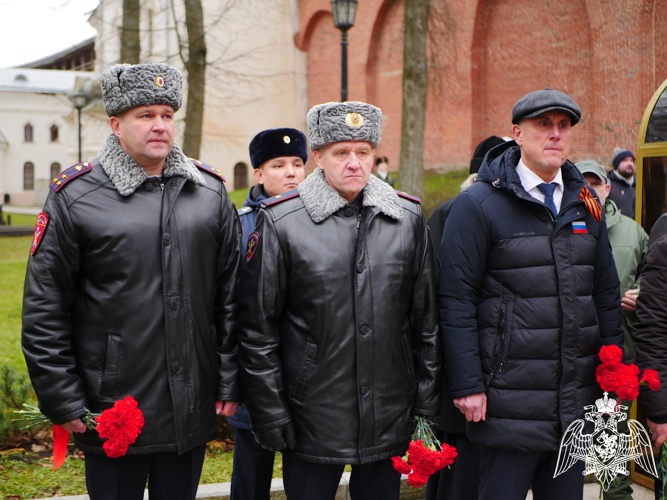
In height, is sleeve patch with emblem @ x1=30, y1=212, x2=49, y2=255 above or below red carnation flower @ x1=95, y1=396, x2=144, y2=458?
above

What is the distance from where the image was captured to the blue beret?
4.40 metres

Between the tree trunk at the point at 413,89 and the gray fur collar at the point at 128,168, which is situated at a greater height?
the tree trunk at the point at 413,89

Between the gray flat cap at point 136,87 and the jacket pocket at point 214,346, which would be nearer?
the gray flat cap at point 136,87

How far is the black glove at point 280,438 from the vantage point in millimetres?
2930

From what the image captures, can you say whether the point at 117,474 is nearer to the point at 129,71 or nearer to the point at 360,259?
the point at 360,259

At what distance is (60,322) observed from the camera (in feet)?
9.37

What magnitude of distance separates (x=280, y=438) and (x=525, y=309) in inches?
48.1

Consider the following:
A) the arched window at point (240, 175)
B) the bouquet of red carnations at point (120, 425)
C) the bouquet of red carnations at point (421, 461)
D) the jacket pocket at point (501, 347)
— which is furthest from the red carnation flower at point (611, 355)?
the arched window at point (240, 175)

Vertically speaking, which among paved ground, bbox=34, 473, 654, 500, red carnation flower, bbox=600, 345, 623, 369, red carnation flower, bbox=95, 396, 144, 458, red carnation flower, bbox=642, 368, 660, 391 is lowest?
paved ground, bbox=34, 473, 654, 500

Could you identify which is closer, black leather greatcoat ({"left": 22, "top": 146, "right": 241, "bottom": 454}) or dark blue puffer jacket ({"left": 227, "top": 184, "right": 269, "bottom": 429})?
black leather greatcoat ({"left": 22, "top": 146, "right": 241, "bottom": 454})

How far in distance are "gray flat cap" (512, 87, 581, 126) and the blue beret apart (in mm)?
1543

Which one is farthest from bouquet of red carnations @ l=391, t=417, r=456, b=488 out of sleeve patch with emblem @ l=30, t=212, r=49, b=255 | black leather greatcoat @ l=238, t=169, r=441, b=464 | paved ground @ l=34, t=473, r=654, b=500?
paved ground @ l=34, t=473, r=654, b=500

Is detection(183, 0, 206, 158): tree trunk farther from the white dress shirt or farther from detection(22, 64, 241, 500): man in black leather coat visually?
the white dress shirt

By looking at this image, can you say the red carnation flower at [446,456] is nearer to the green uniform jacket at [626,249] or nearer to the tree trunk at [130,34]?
the green uniform jacket at [626,249]
